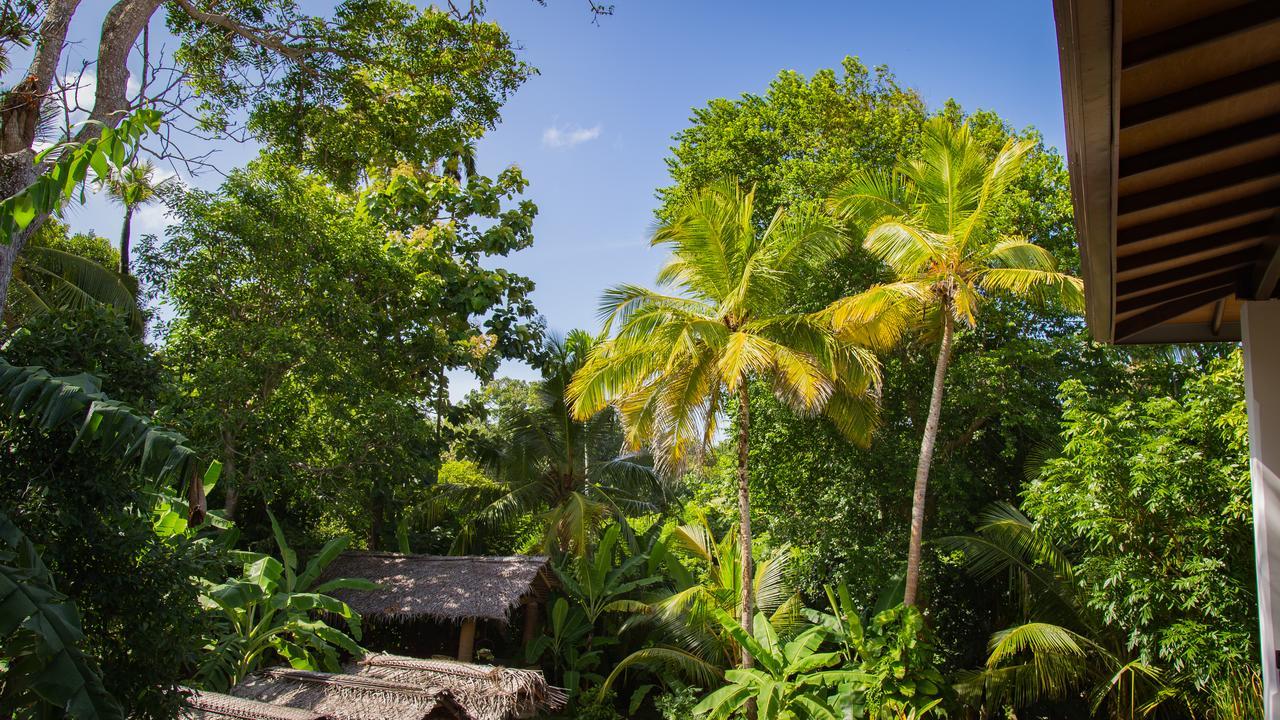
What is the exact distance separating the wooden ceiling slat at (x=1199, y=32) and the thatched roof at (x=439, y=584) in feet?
36.4

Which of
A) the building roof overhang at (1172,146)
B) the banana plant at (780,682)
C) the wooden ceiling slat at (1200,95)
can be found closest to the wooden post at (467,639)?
the banana plant at (780,682)

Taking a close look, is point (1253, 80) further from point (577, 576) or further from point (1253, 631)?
point (577, 576)

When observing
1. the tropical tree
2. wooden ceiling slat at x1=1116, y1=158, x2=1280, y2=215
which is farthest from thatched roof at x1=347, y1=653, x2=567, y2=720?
wooden ceiling slat at x1=1116, y1=158, x2=1280, y2=215

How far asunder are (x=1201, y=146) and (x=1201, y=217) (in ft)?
2.15

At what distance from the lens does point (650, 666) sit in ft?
41.9

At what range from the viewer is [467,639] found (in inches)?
479

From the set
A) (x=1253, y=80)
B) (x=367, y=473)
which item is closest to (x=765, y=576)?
(x=367, y=473)

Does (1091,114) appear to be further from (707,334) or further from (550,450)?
(550,450)

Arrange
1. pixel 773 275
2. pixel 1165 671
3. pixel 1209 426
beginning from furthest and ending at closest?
A: pixel 773 275, pixel 1165 671, pixel 1209 426

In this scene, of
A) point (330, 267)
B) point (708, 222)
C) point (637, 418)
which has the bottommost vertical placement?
point (637, 418)

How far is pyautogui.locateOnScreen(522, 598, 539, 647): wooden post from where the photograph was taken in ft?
44.4

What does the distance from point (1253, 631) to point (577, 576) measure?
8.87 meters

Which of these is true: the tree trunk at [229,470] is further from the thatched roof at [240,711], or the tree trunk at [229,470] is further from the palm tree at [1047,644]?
the palm tree at [1047,644]

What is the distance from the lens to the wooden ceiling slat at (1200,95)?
2.18m
